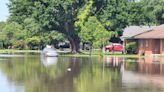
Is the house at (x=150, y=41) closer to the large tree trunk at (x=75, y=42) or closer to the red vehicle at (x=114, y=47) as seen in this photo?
the large tree trunk at (x=75, y=42)

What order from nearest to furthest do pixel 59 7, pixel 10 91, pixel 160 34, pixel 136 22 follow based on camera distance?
pixel 10 91 < pixel 160 34 < pixel 59 7 < pixel 136 22

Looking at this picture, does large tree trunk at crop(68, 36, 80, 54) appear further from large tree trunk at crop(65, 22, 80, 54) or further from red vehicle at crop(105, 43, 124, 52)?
red vehicle at crop(105, 43, 124, 52)

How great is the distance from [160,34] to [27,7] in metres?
20.8

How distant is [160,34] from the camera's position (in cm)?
6938

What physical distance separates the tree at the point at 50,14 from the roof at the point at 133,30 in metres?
7.66

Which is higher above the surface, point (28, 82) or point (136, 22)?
point (136, 22)

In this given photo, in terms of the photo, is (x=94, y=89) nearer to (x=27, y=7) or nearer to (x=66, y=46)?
(x=27, y=7)

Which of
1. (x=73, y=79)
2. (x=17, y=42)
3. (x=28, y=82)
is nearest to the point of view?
(x=28, y=82)

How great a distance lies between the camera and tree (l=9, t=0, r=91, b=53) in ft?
248

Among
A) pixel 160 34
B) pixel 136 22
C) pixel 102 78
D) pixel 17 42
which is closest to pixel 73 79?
pixel 102 78

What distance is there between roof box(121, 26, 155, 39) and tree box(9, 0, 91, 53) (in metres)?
7.66

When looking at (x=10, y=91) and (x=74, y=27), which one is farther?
(x=74, y=27)

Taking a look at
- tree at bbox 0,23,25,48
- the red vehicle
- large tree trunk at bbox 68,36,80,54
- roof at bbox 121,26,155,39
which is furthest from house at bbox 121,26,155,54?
tree at bbox 0,23,25,48

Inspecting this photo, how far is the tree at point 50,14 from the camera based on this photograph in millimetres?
75625
